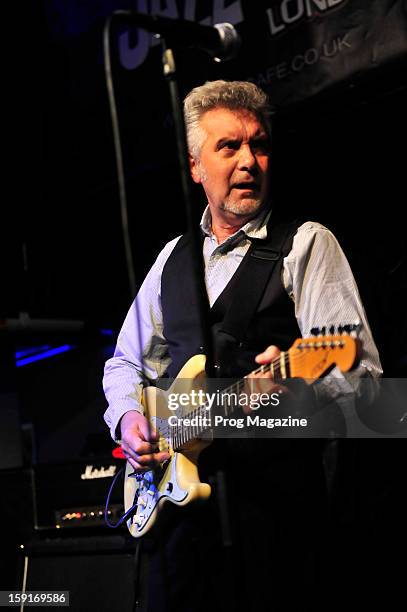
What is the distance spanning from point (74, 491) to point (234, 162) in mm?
1774

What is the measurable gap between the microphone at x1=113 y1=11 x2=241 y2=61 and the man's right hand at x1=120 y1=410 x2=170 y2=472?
1.12 meters

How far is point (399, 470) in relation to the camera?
8.01 feet

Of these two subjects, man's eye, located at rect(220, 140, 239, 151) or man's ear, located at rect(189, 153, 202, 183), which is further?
man's ear, located at rect(189, 153, 202, 183)

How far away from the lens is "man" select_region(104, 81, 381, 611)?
1.99 metres

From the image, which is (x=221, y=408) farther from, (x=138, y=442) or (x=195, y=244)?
(x=195, y=244)

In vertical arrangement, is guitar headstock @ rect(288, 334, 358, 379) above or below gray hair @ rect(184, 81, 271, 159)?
below

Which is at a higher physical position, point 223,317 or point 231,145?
point 231,145

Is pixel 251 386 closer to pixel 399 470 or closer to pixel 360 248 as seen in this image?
pixel 399 470

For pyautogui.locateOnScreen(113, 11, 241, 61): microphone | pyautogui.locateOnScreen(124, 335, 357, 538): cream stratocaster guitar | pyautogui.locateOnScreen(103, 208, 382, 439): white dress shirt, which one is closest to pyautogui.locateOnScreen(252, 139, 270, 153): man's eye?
pyautogui.locateOnScreen(103, 208, 382, 439): white dress shirt

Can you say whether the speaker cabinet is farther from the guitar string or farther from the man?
the guitar string

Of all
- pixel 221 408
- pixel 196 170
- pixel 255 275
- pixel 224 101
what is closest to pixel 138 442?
pixel 221 408

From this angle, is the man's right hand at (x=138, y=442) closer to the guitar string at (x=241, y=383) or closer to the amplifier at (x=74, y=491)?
the guitar string at (x=241, y=383)

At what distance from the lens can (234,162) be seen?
2535mm

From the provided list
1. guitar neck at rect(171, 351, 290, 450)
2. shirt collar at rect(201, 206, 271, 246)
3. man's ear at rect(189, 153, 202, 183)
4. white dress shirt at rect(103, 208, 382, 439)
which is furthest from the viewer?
man's ear at rect(189, 153, 202, 183)
